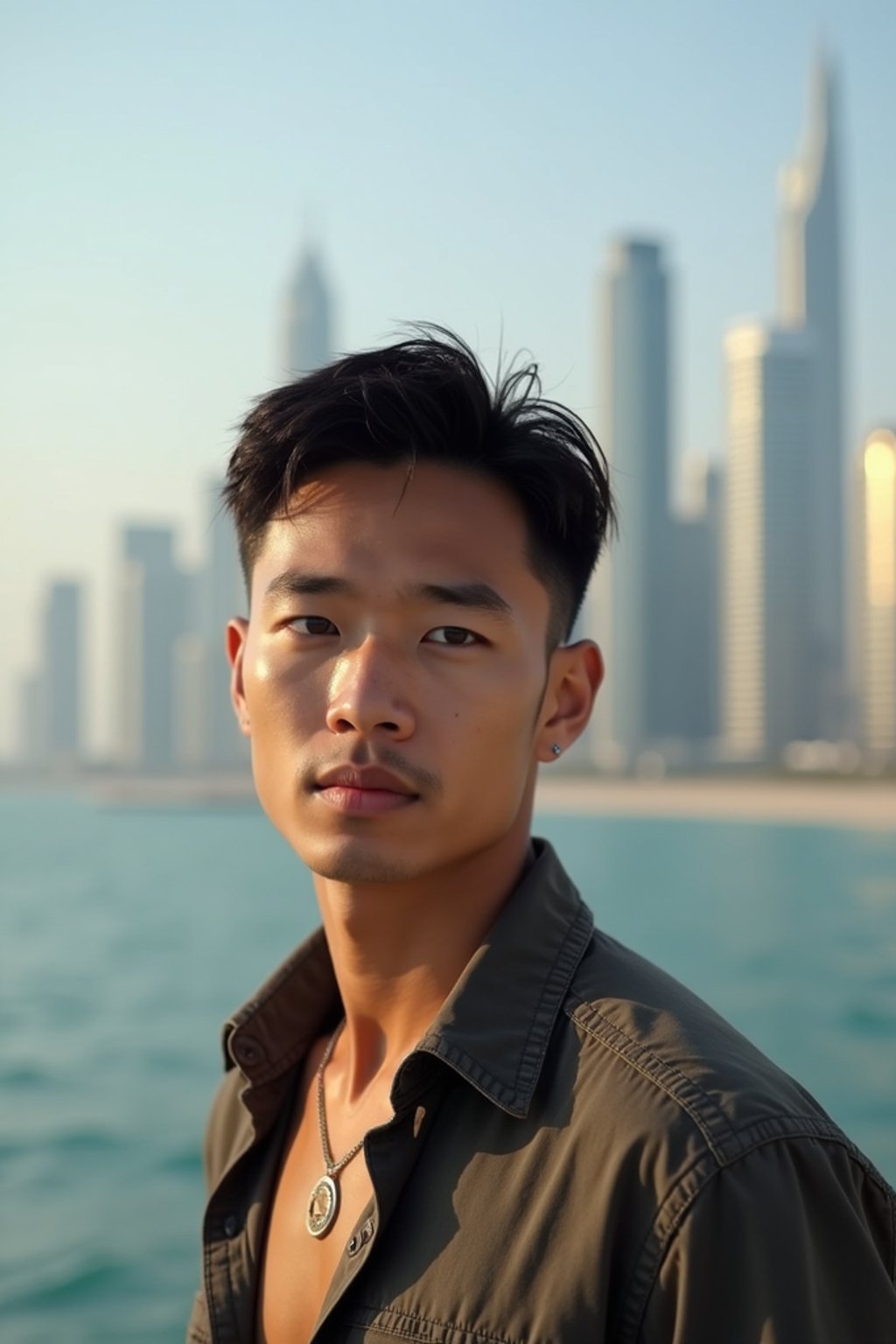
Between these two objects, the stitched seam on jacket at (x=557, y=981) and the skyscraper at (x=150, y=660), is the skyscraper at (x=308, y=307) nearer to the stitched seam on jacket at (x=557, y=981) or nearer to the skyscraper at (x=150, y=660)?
the skyscraper at (x=150, y=660)

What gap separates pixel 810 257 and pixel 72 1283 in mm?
142408

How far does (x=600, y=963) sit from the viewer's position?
4.27ft

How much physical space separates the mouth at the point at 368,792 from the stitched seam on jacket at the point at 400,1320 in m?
0.43

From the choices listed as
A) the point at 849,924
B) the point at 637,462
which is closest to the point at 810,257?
the point at 637,462

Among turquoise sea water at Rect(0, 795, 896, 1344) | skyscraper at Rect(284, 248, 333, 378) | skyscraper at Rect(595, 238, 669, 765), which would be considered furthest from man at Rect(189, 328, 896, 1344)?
skyscraper at Rect(284, 248, 333, 378)

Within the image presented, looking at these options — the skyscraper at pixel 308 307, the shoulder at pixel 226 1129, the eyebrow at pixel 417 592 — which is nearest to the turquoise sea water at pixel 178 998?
the shoulder at pixel 226 1129

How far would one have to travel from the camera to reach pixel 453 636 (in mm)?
1351

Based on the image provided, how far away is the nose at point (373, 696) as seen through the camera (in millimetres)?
1305

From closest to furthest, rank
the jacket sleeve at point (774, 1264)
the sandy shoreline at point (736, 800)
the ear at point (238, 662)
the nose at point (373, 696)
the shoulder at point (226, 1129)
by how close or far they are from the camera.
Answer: the jacket sleeve at point (774, 1264) < the nose at point (373, 696) < the ear at point (238, 662) < the shoulder at point (226, 1129) < the sandy shoreline at point (736, 800)

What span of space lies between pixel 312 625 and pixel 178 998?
1638 centimetres

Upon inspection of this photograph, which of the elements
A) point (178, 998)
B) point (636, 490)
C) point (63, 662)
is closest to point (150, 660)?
point (63, 662)

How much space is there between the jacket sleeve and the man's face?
44cm

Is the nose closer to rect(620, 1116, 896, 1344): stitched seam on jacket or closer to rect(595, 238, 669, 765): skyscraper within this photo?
rect(620, 1116, 896, 1344): stitched seam on jacket

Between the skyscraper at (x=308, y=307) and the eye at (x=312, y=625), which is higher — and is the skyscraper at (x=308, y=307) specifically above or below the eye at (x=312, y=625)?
above
